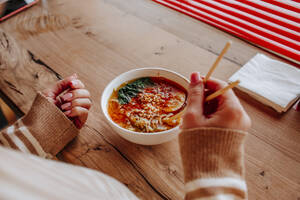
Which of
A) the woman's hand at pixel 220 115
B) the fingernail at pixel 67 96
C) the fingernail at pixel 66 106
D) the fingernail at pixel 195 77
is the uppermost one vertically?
the fingernail at pixel 195 77

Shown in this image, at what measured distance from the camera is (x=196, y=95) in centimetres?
67

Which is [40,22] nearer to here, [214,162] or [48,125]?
[48,125]

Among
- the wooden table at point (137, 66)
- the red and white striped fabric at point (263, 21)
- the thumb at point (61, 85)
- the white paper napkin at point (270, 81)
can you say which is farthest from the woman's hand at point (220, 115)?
the red and white striped fabric at point (263, 21)

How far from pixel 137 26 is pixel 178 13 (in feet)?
0.99

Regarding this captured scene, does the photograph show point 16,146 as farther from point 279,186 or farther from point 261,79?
point 261,79

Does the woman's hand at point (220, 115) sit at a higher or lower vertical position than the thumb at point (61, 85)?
higher

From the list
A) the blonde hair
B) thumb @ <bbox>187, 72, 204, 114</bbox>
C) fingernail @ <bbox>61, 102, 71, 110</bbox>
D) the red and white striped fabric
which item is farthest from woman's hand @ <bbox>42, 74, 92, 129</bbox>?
the red and white striped fabric

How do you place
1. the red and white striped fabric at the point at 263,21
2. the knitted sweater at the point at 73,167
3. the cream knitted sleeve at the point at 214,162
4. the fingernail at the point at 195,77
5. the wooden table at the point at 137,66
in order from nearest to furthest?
the knitted sweater at the point at 73,167 < the cream knitted sleeve at the point at 214,162 < the fingernail at the point at 195,77 < the wooden table at the point at 137,66 < the red and white striped fabric at the point at 263,21

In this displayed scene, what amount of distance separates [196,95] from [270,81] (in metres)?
0.55

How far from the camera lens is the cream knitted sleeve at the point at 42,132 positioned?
33.1 inches

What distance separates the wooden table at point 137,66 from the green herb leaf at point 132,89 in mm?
147

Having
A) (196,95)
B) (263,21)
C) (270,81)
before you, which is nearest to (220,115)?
(196,95)

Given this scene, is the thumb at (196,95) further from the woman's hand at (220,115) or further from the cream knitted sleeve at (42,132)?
the cream knitted sleeve at (42,132)

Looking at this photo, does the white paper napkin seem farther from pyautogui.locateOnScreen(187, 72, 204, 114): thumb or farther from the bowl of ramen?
pyautogui.locateOnScreen(187, 72, 204, 114): thumb
